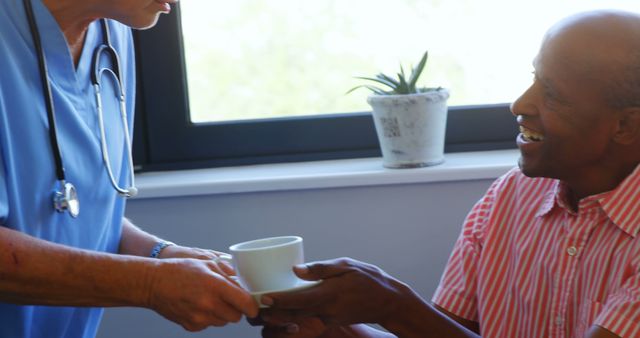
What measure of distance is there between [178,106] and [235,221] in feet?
1.18

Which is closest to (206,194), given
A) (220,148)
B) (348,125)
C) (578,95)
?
(220,148)

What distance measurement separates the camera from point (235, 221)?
7.09 ft

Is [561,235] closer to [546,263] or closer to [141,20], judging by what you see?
[546,263]

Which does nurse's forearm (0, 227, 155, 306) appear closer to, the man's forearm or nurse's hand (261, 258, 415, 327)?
nurse's hand (261, 258, 415, 327)

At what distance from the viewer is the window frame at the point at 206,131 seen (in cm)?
234

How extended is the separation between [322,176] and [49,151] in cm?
79

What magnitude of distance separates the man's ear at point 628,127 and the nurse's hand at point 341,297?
0.39 metres

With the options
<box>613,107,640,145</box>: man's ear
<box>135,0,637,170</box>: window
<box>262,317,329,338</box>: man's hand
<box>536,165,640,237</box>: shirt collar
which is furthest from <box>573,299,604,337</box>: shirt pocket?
<box>135,0,637,170</box>: window

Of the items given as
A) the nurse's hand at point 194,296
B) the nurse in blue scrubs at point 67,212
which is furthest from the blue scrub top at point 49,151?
the nurse's hand at point 194,296

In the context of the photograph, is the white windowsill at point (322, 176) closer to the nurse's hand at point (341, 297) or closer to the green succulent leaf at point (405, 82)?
the green succulent leaf at point (405, 82)

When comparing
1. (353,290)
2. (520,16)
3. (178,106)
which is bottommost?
(353,290)

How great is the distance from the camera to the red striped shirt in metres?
1.43

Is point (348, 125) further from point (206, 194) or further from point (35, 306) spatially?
point (35, 306)

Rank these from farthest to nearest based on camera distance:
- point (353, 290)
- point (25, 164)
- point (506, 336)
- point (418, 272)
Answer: point (418, 272), point (506, 336), point (353, 290), point (25, 164)
